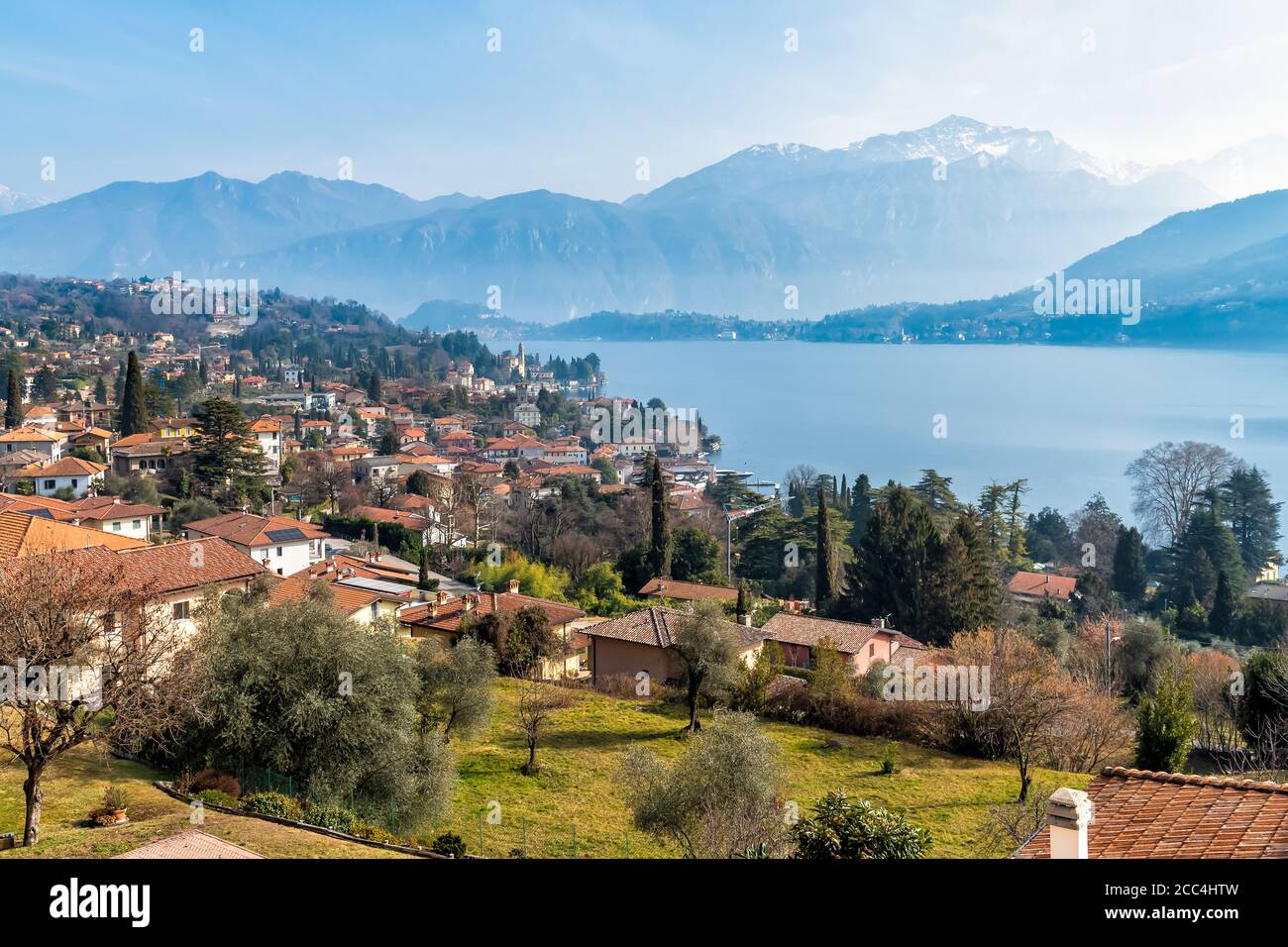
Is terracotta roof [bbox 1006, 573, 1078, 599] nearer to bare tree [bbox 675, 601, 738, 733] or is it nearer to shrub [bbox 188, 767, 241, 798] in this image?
bare tree [bbox 675, 601, 738, 733]

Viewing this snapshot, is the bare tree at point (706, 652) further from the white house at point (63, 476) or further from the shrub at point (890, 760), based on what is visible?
the white house at point (63, 476)

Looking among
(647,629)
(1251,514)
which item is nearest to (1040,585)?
(1251,514)

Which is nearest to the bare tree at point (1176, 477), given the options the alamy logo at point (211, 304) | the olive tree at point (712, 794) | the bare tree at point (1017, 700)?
the bare tree at point (1017, 700)

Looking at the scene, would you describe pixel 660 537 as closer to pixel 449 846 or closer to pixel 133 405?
pixel 449 846

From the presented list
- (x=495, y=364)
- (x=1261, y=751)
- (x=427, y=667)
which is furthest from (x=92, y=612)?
(x=495, y=364)

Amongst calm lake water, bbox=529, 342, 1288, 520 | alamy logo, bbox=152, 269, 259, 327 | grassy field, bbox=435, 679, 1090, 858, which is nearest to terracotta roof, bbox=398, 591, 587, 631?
grassy field, bbox=435, 679, 1090, 858
